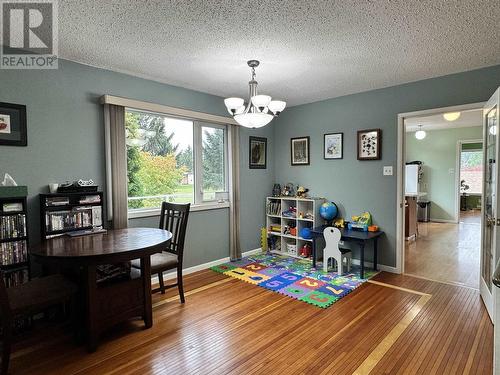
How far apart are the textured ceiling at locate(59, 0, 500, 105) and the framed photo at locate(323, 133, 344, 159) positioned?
973mm

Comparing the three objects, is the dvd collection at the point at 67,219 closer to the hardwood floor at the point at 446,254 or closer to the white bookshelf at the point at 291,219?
the white bookshelf at the point at 291,219

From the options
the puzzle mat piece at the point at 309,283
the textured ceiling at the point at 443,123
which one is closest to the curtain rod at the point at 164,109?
the puzzle mat piece at the point at 309,283

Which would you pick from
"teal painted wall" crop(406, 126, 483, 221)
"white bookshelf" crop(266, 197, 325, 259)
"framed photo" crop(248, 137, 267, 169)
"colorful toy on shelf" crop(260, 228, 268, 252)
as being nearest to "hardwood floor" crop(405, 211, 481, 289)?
"teal painted wall" crop(406, 126, 483, 221)

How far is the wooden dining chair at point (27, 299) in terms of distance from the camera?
1.87m

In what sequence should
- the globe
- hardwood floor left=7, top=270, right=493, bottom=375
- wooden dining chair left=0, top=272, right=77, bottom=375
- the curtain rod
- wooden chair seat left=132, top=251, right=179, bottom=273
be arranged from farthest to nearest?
the globe < the curtain rod < wooden chair seat left=132, top=251, right=179, bottom=273 < hardwood floor left=7, top=270, right=493, bottom=375 < wooden dining chair left=0, top=272, right=77, bottom=375

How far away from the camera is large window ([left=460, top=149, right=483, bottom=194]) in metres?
9.02

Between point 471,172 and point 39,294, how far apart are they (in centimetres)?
1110

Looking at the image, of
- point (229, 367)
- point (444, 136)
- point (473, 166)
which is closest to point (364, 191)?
point (229, 367)

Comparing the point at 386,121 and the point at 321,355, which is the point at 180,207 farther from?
the point at 386,121

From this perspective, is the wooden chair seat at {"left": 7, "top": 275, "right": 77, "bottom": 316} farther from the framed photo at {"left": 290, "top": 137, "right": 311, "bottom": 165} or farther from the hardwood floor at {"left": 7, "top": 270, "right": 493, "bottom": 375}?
the framed photo at {"left": 290, "top": 137, "right": 311, "bottom": 165}

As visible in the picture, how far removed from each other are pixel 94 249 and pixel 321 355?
1845 mm

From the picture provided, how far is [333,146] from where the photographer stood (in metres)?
4.46

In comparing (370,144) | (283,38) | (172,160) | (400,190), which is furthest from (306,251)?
(283,38)

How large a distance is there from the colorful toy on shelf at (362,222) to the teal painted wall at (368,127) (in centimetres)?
9
